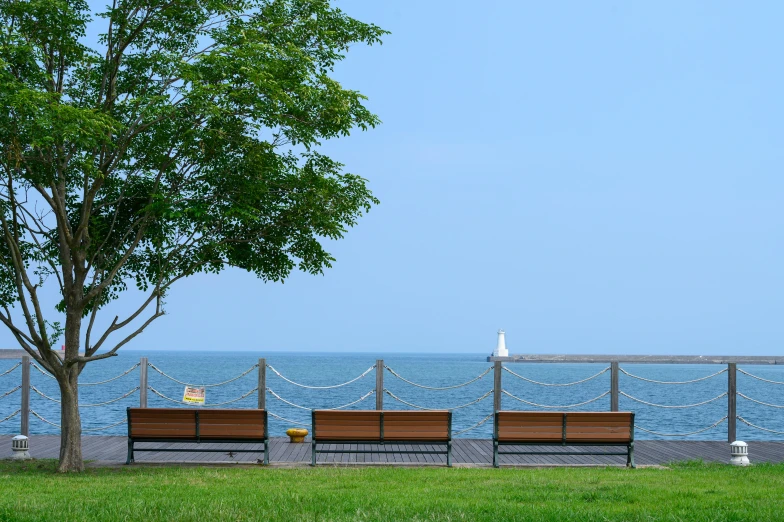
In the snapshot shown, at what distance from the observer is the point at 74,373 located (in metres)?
11.6

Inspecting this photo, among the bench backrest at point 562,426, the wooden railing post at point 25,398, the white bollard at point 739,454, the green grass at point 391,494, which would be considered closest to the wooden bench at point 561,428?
the bench backrest at point 562,426

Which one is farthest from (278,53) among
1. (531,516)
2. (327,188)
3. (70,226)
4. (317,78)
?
(531,516)

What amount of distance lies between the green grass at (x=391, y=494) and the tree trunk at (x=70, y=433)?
0.28 metres

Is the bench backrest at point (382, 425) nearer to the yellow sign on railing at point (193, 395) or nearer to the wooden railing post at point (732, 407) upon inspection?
the yellow sign on railing at point (193, 395)

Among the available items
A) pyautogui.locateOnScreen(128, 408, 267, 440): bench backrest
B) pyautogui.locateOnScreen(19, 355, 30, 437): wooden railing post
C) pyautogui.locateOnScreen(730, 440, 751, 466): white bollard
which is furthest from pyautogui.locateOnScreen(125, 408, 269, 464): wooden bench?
pyautogui.locateOnScreen(730, 440, 751, 466): white bollard

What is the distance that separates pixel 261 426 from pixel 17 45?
548 cm

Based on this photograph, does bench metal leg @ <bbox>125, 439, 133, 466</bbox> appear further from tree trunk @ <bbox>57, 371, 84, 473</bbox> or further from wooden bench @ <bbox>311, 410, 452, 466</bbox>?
wooden bench @ <bbox>311, 410, 452, 466</bbox>

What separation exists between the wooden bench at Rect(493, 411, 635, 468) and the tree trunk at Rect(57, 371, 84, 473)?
5284mm

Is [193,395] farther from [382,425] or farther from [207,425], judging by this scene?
[382,425]

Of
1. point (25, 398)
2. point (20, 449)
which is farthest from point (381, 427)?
point (25, 398)

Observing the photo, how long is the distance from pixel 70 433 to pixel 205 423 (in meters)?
1.69

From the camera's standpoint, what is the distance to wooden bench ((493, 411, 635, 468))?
11383mm

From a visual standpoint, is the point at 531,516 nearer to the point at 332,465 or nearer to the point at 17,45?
the point at 332,465

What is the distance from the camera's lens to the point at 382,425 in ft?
37.1
